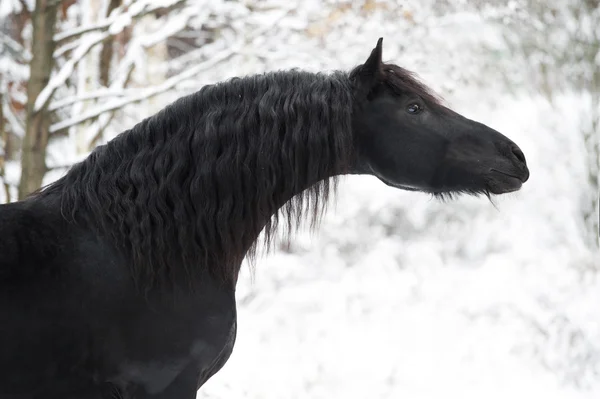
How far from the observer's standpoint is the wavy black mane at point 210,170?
2480 millimetres

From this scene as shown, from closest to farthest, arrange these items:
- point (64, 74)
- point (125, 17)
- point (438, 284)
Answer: point (125, 17), point (64, 74), point (438, 284)

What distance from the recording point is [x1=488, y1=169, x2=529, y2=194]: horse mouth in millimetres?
2625

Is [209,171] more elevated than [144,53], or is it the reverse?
[144,53]

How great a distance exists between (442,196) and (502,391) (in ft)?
10.6

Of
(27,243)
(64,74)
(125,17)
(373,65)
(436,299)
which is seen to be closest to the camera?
(27,243)

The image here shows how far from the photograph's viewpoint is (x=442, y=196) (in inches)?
109

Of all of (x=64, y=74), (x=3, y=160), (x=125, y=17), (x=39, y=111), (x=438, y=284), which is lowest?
(x=438, y=284)

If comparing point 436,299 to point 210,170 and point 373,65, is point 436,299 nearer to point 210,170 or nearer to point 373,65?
point 373,65

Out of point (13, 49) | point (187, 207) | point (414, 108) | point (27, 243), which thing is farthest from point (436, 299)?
point (27, 243)

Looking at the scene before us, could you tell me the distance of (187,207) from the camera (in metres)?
2.50

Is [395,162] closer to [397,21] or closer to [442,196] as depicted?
[442,196]

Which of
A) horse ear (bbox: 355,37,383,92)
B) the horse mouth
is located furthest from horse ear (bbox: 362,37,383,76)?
the horse mouth

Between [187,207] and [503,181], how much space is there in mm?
1129

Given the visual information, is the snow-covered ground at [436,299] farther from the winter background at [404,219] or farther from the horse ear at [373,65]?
the horse ear at [373,65]
